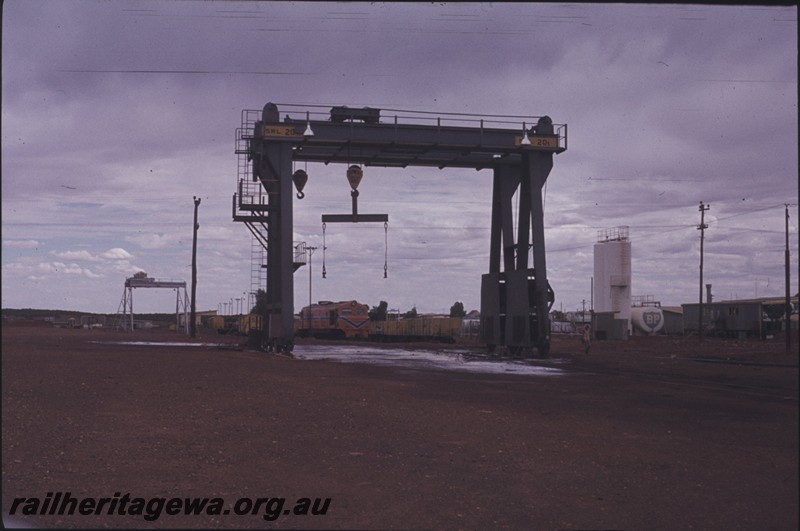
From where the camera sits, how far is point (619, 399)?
16500mm

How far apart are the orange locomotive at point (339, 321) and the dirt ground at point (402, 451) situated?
4083cm

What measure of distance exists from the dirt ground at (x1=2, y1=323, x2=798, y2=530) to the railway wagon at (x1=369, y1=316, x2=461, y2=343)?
42.6m

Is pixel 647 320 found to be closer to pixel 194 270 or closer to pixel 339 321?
pixel 339 321

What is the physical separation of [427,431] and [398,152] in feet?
66.0

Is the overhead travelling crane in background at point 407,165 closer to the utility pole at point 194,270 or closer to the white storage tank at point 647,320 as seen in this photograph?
the utility pole at point 194,270

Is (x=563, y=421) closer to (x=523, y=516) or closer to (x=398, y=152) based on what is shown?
(x=523, y=516)

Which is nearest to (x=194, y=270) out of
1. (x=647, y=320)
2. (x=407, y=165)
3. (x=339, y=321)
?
(x=339, y=321)

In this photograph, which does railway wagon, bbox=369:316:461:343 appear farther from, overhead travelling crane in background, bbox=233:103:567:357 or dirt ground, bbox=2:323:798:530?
dirt ground, bbox=2:323:798:530

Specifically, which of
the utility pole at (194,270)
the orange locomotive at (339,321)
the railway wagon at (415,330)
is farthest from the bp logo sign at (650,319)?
the utility pole at (194,270)

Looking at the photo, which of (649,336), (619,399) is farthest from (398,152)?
(649,336)

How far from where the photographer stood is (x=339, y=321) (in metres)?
59.1

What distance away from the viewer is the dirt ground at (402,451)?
7.34 m

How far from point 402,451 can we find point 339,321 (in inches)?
1944

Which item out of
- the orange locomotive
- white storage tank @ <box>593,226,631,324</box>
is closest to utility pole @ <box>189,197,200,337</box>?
the orange locomotive
